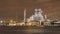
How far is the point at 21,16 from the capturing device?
4.28 m

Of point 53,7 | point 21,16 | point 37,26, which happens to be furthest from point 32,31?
point 53,7

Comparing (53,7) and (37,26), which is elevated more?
(53,7)

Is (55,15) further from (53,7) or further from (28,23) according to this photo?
(28,23)

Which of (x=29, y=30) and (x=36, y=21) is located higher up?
(x=36, y=21)

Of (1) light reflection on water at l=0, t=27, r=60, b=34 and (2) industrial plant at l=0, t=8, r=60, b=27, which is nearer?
(1) light reflection on water at l=0, t=27, r=60, b=34

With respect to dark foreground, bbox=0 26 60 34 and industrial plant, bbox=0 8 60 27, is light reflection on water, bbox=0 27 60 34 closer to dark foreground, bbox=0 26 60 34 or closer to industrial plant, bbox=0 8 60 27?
dark foreground, bbox=0 26 60 34

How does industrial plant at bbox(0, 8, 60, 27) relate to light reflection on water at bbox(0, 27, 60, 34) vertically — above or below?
above

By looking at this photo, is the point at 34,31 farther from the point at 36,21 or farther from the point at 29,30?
the point at 36,21

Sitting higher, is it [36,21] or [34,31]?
[36,21]

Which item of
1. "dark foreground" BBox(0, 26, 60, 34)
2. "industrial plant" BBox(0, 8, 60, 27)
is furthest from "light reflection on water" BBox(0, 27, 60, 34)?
"industrial plant" BBox(0, 8, 60, 27)

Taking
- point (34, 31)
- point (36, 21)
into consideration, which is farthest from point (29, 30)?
point (36, 21)

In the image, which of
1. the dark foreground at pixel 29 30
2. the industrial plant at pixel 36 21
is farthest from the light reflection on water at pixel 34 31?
the industrial plant at pixel 36 21

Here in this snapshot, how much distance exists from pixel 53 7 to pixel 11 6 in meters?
0.90

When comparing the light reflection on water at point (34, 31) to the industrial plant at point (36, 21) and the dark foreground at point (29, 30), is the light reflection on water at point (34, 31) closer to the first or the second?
the dark foreground at point (29, 30)
